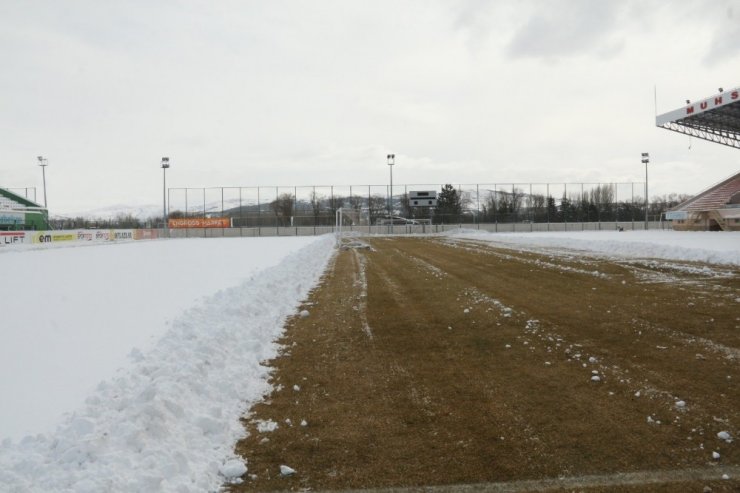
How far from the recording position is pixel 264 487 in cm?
365

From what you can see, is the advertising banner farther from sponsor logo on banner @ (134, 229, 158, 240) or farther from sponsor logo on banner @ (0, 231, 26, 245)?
sponsor logo on banner @ (134, 229, 158, 240)

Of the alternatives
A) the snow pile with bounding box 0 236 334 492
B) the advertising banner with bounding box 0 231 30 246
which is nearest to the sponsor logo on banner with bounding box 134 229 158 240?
the advertising banner with bounding box 0 231 30 246

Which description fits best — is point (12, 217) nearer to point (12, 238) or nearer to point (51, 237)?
point (51, 237)

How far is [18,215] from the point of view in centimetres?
5381

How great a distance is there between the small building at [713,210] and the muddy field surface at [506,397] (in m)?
45.1

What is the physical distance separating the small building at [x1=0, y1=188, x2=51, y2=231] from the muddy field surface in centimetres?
5334

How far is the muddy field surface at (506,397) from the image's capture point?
3.81m

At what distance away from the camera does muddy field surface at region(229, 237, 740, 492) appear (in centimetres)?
381

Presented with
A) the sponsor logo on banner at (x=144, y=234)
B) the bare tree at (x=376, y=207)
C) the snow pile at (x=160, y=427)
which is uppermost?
the bare tree at (x=376, y=207)

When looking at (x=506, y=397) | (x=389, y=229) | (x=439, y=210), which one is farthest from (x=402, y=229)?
(x=506, y=397)

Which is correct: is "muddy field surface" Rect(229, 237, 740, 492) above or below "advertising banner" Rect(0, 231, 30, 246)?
below

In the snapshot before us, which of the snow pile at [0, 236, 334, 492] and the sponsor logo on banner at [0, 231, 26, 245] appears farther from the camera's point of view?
the sponsor logo on banner at [0, 231, 26, 245]

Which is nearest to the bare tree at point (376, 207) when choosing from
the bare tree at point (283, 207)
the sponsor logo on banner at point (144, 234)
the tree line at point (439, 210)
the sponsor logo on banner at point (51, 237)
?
the tree line at point (439, 210)

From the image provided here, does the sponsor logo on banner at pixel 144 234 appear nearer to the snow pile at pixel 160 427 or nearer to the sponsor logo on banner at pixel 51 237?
the sponsor logo on banner at pixel 51 237
